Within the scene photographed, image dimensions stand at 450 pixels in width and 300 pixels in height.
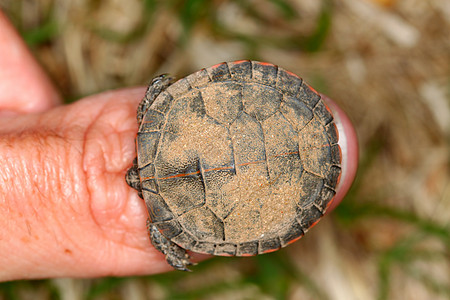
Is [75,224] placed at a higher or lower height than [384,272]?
higher

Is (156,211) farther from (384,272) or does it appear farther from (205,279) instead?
(384,272)

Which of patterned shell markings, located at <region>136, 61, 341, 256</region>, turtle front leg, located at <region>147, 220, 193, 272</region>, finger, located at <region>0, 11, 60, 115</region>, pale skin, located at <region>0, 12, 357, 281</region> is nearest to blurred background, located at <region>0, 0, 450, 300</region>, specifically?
finger, located at <region>0, 11, 60, 115</region>

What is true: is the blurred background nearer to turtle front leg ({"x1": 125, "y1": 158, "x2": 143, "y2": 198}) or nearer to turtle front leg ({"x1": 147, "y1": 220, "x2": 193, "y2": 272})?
turtle front leg ({"x1": 147, "y1": 220, "x2": 193, "y2": 272})

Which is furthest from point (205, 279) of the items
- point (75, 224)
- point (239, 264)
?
point (75, 224)

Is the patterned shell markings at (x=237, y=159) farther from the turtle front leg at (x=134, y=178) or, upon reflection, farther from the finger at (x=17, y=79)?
the finger at (x=17, y=79)

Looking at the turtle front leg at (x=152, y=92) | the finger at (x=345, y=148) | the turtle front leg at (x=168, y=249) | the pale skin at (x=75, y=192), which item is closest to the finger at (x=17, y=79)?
the pale skin at (x=75, y=192)

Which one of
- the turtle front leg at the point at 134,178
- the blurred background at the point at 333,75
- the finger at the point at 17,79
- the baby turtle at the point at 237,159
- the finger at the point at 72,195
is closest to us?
the baby turtle at the point at 237,159
